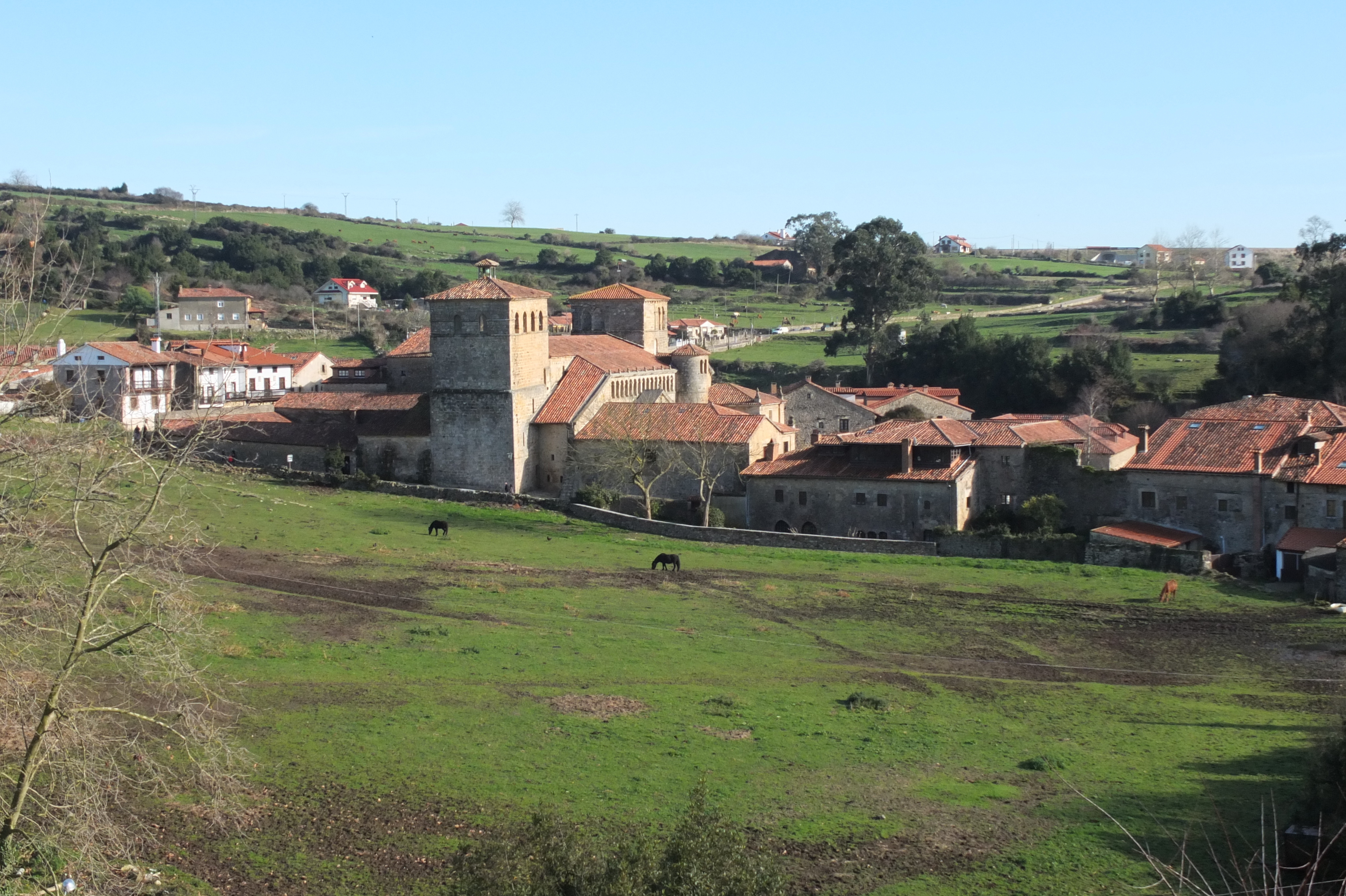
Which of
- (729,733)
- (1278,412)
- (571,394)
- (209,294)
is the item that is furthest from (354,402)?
(209,294)

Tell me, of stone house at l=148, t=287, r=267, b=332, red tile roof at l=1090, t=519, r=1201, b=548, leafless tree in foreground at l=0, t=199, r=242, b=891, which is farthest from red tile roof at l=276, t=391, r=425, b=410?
leafless tree in foreground at l=0, t=199, r=242, b=891

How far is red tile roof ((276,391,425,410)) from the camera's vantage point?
57.1 meters

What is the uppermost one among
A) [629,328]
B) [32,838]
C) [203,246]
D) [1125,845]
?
[203,246]

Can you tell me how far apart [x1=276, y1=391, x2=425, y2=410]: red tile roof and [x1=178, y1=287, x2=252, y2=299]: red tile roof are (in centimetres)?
3515

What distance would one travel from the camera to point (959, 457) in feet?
151

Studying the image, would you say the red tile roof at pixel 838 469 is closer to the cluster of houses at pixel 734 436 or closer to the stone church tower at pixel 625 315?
the cluster of houses at pixel 734 436

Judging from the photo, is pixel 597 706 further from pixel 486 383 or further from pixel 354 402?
pixel 354 402

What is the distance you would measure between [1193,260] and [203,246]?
89.4 metres

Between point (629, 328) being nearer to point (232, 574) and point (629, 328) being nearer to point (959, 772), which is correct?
point (232, 574)

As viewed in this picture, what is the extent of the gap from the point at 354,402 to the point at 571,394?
33.0 feet

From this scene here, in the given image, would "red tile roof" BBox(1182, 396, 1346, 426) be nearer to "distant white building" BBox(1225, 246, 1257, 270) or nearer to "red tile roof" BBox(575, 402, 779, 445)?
"red tile roof" BBox(575, 402, 779, 445)

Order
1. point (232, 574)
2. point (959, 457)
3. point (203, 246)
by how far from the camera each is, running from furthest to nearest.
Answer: point (203, 246)
point (959, 457)
point (232, 574)

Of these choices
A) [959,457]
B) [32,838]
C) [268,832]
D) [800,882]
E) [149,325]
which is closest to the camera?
[32,838]

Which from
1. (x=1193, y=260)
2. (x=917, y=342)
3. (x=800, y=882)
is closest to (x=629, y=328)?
(x=917, y=342)
